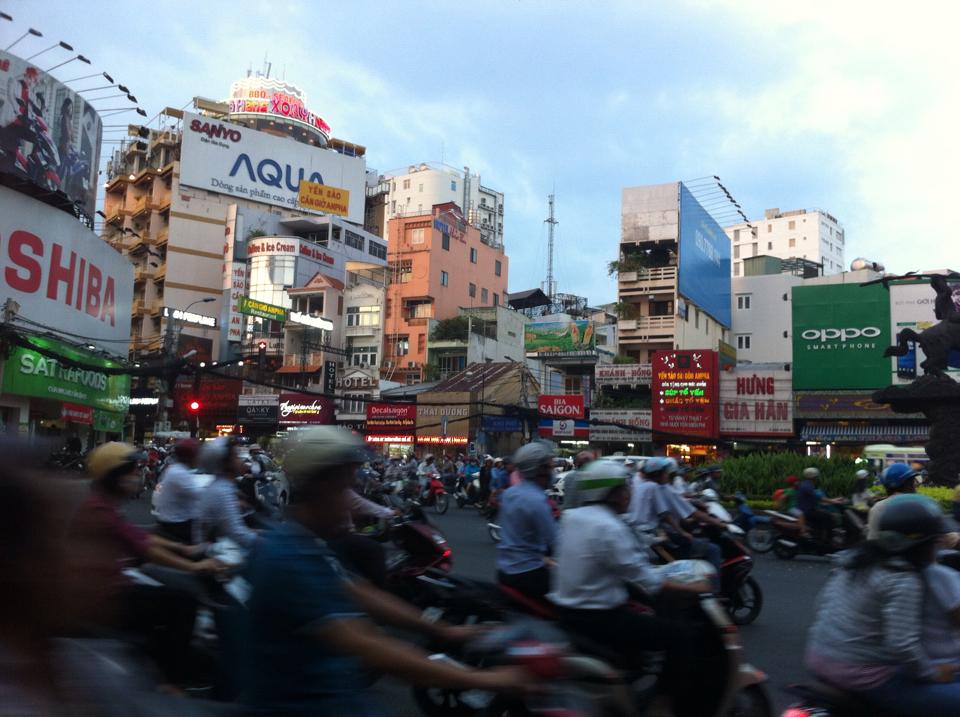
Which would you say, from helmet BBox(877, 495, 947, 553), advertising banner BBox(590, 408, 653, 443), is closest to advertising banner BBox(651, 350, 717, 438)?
advertising banner BBox(590, 408, 653, 443)

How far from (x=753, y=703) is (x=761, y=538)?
36.3 ft

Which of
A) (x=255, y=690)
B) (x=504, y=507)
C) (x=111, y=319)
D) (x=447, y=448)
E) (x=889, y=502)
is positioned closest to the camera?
(x=255, y=690)

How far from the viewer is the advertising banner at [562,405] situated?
145ft

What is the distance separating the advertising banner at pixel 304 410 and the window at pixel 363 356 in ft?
16.2

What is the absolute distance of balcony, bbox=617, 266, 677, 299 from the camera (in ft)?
168

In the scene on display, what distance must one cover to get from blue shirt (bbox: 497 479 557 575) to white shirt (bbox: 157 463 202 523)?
2595 mm

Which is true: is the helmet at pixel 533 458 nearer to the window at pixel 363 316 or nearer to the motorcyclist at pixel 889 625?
the motorcyclist at pixel 889 625

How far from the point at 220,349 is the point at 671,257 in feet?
106

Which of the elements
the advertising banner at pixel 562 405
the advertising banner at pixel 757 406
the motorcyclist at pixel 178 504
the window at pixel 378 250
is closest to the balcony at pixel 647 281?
the advertising banner at pixel 757 406

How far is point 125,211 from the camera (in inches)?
2766

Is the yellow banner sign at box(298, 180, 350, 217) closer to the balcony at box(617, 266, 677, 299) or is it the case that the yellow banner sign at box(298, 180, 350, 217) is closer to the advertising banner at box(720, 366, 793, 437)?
the balcony at box(617, 266, 677, 299)

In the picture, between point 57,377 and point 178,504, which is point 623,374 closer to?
point 57,377

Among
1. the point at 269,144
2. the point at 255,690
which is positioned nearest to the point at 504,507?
the point at 255,690

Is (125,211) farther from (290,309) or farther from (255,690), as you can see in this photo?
(255,690)
